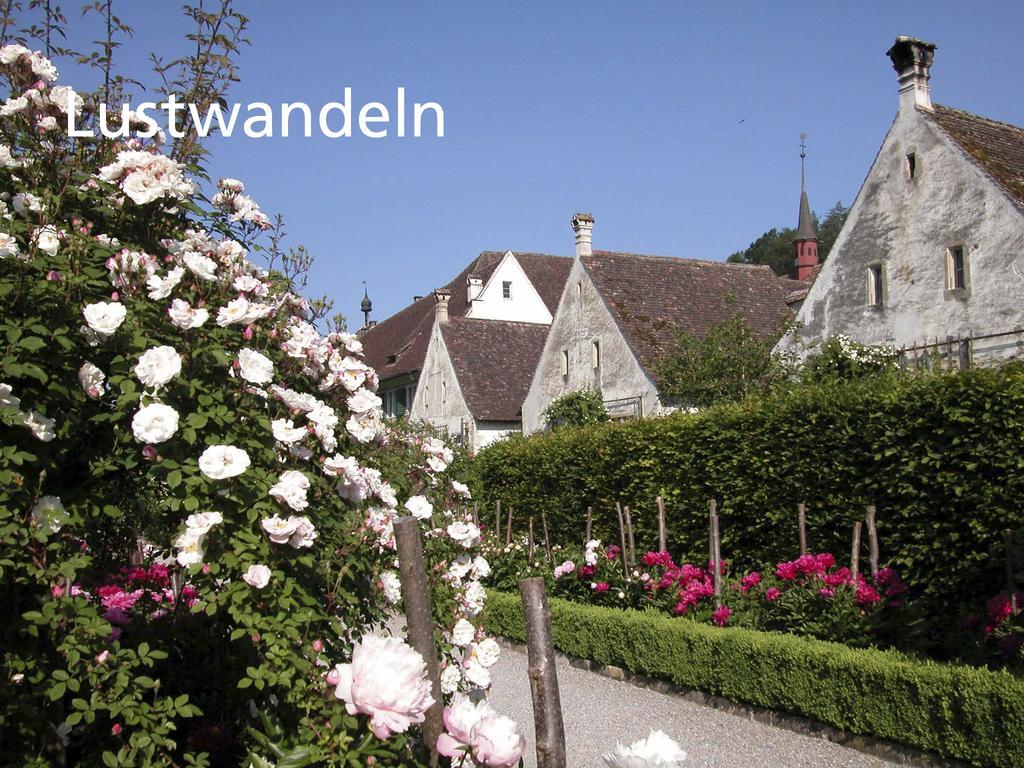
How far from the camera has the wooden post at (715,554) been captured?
10234mm

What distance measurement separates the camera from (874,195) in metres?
18.1

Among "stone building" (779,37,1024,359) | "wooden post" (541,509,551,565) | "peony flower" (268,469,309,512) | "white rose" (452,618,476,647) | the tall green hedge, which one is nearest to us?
"peony flower" (268,469,309,512)

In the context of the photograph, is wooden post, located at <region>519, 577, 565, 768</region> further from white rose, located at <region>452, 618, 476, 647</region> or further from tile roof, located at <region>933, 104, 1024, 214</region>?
tile roof, located at <region>933, 104, 1024, 214</region>

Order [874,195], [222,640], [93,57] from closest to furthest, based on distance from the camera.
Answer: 1. [93,57]
2. [222,640]
3. [874,195]

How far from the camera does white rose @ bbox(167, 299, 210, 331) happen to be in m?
3.05

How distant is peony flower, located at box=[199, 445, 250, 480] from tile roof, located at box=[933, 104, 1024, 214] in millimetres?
15593

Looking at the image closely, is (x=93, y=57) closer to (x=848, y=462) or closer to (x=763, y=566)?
(x=848, y=462)

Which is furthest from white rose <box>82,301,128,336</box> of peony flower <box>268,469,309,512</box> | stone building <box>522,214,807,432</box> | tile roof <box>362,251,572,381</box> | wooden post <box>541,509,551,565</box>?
tile roof <box>362,251,572,381</box>

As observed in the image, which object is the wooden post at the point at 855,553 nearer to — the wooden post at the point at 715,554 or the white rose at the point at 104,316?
the wooden post at the point at 715,554

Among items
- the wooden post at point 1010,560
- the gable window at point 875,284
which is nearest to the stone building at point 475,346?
Answer: the gable window at point 875,284

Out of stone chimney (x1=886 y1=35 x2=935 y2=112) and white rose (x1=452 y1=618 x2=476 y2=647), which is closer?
white rose (x1=452 y1=618 x2=476 y2=647)

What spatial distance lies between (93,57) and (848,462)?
8231 mm

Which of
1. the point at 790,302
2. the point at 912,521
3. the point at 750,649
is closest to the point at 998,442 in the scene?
the point at 912,521

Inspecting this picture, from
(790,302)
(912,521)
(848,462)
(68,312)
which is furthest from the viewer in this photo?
(790,302)
